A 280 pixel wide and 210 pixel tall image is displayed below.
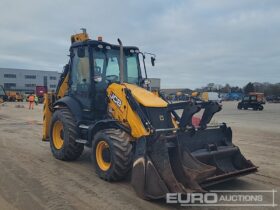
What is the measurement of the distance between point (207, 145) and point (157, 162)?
145 cm

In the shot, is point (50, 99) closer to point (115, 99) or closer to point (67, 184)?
point (115, 99)

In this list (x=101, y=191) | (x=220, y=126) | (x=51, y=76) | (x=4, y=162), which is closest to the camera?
(x=101, y=191)

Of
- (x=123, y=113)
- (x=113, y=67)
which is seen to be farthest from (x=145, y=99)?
(x=113, y=67)

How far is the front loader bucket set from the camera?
19.1ft

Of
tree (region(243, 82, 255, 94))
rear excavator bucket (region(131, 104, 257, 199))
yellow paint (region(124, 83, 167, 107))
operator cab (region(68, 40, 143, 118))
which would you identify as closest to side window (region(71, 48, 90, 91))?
operator cab (region(68, 40, 143, 118))

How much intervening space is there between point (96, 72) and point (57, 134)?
2093 millimetres

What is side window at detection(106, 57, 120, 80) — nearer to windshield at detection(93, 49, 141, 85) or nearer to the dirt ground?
windshield at detection(93, 49, 141, 85)

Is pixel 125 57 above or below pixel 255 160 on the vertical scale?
above

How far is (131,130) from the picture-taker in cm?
716

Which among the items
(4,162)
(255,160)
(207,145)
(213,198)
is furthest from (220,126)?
(4,162)

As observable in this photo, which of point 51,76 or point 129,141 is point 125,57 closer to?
point 129,141

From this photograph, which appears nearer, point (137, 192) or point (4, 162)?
point (137, 192)

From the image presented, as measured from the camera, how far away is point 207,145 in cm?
708

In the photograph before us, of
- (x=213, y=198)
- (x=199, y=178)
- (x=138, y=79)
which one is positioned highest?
(x=138, y=79)
